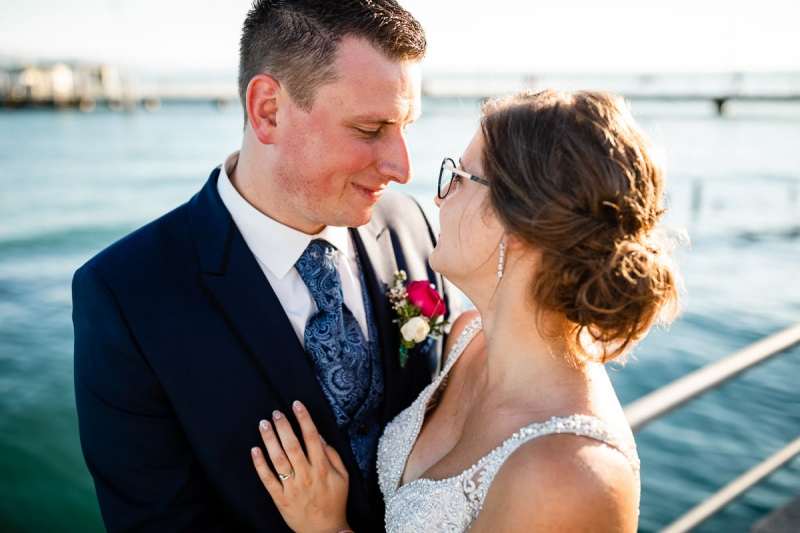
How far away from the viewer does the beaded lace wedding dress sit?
64.1 inches

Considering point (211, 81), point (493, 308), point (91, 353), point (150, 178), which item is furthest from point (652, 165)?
point (211, 81)

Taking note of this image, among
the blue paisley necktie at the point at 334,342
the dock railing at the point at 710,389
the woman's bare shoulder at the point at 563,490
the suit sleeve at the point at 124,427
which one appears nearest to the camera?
the woman's bare shoulder at the point at 563,490

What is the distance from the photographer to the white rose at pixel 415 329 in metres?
2.17

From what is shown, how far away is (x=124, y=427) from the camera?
6.29ft

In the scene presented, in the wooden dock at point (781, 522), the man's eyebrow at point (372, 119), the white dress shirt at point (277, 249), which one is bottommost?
Result: the wooden dock at point (781, 522)

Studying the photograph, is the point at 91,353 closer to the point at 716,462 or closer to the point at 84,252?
the point at 716,462

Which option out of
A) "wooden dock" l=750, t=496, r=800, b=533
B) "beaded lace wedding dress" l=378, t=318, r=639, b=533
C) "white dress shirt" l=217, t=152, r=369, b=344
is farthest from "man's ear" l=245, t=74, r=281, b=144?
"wooden dock" l=750, t=496, r=800, b=533

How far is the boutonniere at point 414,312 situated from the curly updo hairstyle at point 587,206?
52 centimetres

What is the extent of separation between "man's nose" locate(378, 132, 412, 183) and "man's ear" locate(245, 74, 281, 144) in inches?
14.7

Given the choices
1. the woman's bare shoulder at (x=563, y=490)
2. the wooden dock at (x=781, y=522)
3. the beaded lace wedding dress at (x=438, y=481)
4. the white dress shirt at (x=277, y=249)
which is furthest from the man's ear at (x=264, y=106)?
the wooden dock at (x=781, y=522)

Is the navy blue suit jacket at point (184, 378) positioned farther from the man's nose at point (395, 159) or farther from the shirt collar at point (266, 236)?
the man's nose at point (395, 159)

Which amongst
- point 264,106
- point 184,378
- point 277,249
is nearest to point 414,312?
point 277,249

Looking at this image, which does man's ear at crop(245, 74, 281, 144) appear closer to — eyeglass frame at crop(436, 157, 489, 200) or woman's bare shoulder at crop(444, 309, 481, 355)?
eyeglass frame at crop(436, 157, 489, 200)

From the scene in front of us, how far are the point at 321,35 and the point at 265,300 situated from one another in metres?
0.89
